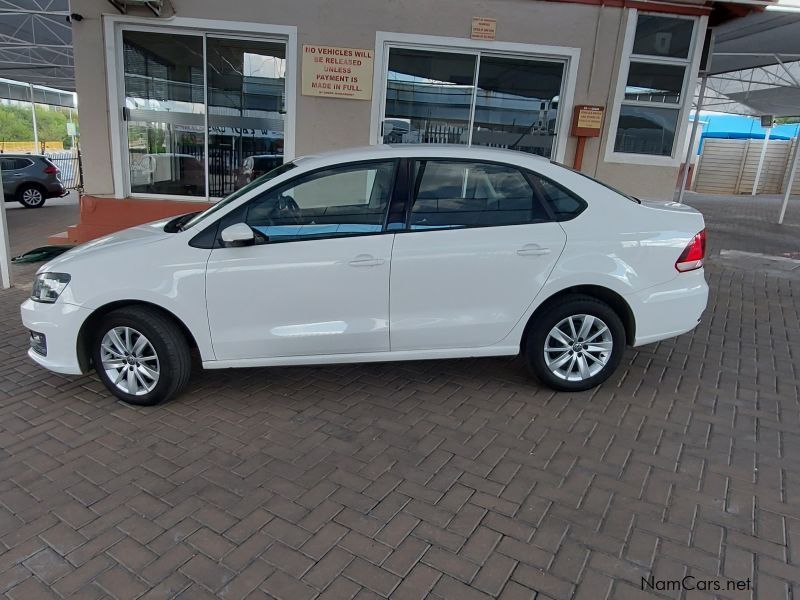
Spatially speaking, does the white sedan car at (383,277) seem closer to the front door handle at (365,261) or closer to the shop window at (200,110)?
the front door handle at (365,261)

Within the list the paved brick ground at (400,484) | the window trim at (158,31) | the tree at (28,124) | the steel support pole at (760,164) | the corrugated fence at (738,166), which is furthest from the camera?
the tree at (28,124)

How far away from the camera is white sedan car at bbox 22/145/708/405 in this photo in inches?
139

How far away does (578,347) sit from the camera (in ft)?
13.0

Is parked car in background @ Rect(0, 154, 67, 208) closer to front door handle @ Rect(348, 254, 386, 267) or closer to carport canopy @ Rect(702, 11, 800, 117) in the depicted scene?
front door handle @ Rect(348, 254, 386, 267)

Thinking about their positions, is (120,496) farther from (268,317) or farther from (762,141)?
(762,141)

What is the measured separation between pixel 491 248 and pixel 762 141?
92.9 ft

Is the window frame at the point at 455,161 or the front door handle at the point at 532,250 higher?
the window frame at the point at 455,161

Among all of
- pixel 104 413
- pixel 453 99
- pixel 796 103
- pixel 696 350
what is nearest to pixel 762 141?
pixel 796 103

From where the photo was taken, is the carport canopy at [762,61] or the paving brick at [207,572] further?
the carport canopy at [762,61]

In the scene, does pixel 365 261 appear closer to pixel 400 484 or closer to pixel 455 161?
pixel 455 161

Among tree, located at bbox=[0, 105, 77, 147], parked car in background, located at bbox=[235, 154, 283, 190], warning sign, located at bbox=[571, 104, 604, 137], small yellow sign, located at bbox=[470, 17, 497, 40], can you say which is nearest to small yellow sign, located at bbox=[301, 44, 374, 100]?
parked car in background, located at bbox=[235, 154, 283, 190]

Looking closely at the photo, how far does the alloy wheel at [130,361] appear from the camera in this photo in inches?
142

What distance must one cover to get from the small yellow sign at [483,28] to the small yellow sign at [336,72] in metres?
1.40

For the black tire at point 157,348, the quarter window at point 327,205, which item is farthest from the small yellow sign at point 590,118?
the black tire at point 157,348
